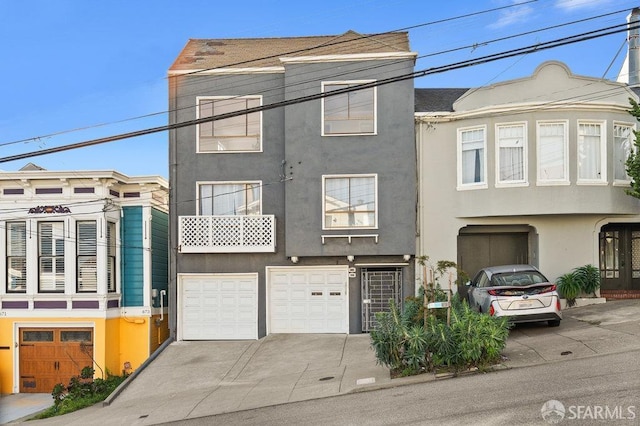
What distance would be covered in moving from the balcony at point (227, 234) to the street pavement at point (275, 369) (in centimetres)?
274

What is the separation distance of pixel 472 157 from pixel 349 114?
3.79m

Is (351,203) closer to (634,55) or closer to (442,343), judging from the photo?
(442,343)

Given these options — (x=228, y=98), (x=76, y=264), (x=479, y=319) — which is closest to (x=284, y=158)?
(x=228, y=98)

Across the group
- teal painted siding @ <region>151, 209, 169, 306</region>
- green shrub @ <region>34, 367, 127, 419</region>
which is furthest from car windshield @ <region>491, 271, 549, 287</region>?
teal painted siding @ <region>151, 209, 169, 306</region>

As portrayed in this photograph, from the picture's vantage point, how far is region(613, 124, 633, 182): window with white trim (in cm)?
1820

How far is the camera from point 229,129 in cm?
1962

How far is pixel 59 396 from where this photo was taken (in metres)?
17.0

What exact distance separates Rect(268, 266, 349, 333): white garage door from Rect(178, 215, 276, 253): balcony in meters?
1.05

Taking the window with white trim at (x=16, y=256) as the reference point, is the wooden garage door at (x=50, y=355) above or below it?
below

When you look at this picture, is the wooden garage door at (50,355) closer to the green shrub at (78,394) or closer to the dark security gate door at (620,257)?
the green shrub at (78,394)

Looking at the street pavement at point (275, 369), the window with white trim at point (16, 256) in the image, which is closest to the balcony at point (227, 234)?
the street pavement at point (275, 369)

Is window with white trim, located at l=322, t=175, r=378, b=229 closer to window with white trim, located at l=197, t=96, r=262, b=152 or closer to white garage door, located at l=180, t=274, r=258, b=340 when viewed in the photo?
window with white trim, located at l=197, t=96, r=262, b=152

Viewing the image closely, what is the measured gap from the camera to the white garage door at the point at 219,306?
1927 cm

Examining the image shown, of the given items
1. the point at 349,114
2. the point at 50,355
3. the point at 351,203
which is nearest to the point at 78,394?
the point at 50,355
